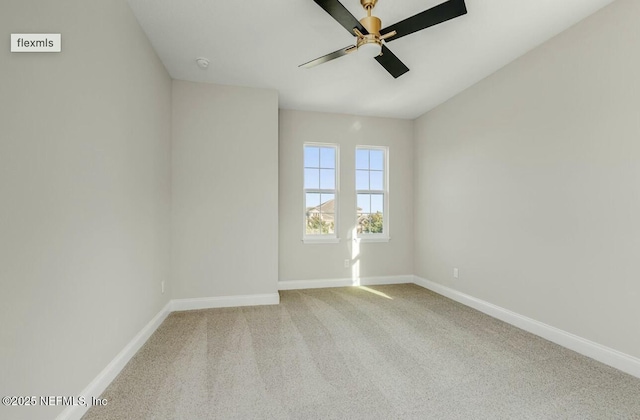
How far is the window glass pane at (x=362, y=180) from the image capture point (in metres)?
4.62

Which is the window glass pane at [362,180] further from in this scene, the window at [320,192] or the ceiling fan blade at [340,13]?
the ceiling fan blade at [340,13]

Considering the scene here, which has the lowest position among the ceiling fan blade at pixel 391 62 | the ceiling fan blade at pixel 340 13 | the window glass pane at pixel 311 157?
the window glass pane at pixel 311 157

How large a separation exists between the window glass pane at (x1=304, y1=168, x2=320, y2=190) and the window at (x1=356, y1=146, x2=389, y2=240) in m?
0.66

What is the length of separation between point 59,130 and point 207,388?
5.53 feet

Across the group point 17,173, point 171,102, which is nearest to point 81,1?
point 17,173

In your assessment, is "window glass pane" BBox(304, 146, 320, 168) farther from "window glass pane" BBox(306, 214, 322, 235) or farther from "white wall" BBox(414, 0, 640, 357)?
"white wall" BBox(414, 0, 640, 357)

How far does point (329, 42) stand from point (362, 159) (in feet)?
7.33

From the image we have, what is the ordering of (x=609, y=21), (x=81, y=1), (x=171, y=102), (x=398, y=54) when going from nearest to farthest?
(x=81, y=1)
(x=609, y=21)
(x=398, y=54)
(x=171, y=102)

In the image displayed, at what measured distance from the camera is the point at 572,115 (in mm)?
2406

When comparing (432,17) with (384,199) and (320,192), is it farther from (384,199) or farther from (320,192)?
(384,199)

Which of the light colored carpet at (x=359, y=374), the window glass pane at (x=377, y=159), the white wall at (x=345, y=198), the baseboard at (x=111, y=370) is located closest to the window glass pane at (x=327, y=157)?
the white wall at (x=345, y=198)

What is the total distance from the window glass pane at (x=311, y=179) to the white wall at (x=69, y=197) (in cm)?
237

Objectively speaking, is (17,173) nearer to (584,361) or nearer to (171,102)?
(171,102)

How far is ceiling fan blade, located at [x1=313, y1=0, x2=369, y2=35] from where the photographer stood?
178 centimetres
